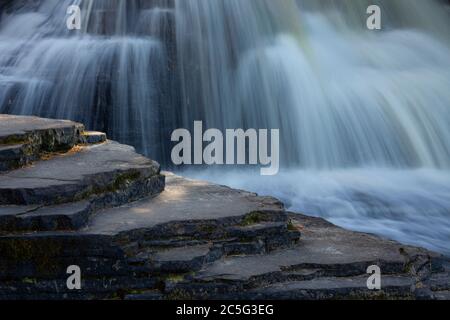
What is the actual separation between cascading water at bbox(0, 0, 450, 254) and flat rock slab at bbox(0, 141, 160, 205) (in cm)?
322

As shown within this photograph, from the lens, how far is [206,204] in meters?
4.20

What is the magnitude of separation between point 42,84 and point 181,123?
1872mm

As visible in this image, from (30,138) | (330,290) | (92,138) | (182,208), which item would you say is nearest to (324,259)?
(330,290)

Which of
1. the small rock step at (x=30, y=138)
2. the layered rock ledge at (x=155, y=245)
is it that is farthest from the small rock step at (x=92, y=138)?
the layered rock ledge at (x=155, y=245)

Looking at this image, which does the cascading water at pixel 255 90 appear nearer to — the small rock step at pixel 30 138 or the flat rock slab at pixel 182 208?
the flat rock slab at pixel 182 208

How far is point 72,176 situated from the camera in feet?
12.7

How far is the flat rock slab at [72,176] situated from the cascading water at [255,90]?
3216mm

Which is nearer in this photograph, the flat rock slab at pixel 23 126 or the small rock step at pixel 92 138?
the flat rock slab at pixel 23 126

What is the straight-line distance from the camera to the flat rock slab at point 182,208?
369cm

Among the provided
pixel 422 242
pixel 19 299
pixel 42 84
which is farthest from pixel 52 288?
pixel 42 84

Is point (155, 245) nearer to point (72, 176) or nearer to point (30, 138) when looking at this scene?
point (72, 176)

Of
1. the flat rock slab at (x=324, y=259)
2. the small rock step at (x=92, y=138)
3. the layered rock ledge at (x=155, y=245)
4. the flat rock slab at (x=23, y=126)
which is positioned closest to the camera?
the layered rock ledge at (x=155, y=245)

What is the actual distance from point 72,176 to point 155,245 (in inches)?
26.1

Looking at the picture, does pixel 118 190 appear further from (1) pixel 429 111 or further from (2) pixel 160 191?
(1) pixel 429 111
